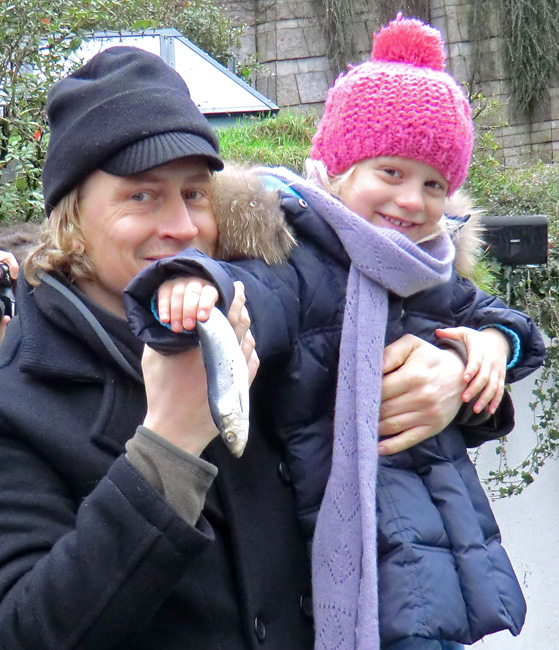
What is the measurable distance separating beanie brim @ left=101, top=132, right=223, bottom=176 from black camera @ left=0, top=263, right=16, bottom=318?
2.87ft

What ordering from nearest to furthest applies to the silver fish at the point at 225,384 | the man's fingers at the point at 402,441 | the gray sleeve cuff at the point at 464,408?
1. the silver fish at the point at 225,384
2. the man's fingers at the point at 402,441
3. the gray sleeve cuff at the point at 464,408

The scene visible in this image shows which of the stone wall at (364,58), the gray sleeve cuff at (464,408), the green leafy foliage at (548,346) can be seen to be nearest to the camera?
the gray sleeve cuff at (464,408)

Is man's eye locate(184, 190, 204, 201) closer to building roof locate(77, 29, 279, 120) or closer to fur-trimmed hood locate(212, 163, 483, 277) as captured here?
fur-trimmed hood locate(212, 163, 483, 277)

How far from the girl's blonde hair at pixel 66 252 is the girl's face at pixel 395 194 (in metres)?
0.64

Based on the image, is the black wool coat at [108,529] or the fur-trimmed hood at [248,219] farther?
the fur-trimmed hood at [248,219]

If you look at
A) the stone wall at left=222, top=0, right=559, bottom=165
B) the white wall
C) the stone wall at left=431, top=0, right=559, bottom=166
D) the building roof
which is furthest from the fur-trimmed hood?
the stone wall at left=431, top=0, right=559, bottom=166

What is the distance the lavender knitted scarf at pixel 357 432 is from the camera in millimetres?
1594

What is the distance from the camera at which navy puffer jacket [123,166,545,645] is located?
63.0 inches

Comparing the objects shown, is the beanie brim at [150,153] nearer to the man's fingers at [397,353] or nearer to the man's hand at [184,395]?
the man's hand at [184,395]

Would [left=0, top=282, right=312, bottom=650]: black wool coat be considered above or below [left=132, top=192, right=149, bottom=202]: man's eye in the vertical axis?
below

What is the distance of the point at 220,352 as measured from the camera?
1220 millimetres

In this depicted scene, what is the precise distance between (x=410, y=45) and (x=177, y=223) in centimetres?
84

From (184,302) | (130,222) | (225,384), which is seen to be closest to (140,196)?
(130,222)

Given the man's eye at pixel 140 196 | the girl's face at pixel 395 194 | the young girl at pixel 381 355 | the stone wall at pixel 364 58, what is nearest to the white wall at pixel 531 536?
the young girl at pixel 381 355
